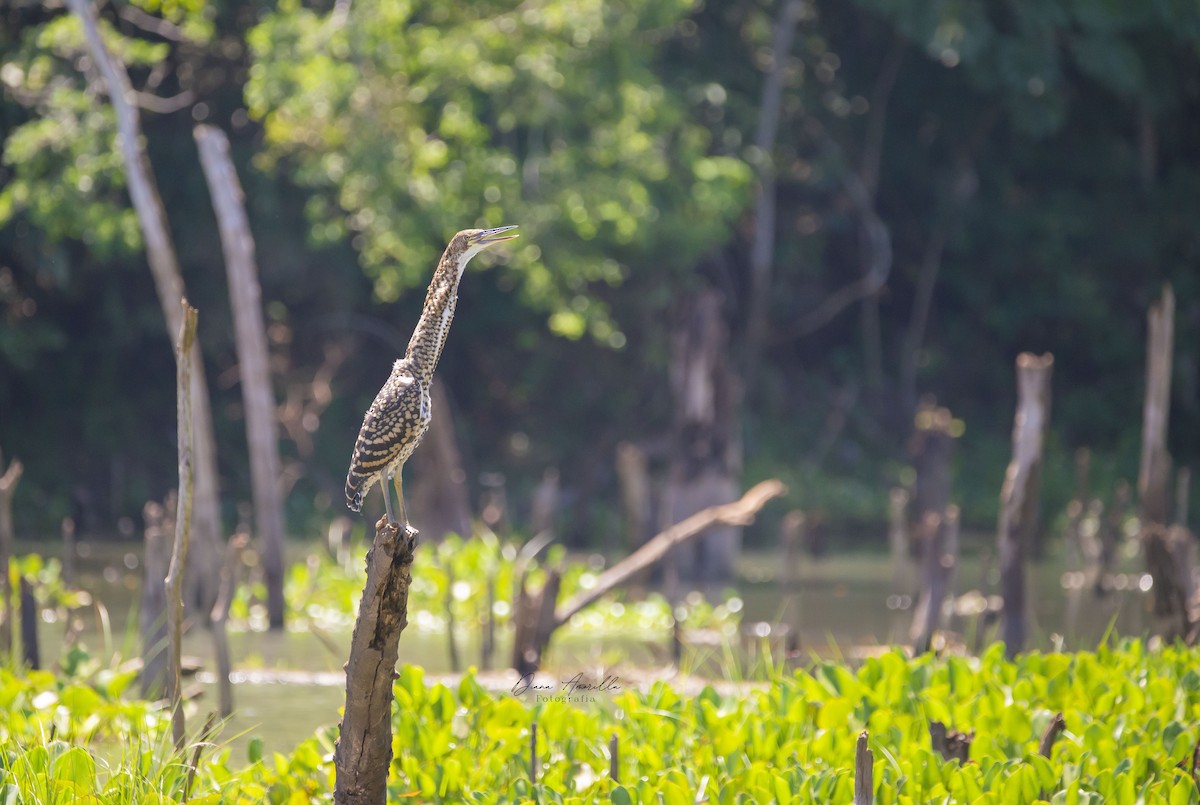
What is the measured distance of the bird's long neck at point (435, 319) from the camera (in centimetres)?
541

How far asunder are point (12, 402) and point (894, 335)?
14315mm

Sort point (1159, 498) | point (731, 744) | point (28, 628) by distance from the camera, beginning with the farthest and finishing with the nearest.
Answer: point (1159, 498), point (28, 628), point (731, 744)

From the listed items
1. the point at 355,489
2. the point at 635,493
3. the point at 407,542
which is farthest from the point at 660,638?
the point at 407,542

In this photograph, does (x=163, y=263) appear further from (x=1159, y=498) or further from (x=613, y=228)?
(x=1159, y=498)

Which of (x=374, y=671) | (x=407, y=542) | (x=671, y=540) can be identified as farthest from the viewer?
(x=671, y=540)

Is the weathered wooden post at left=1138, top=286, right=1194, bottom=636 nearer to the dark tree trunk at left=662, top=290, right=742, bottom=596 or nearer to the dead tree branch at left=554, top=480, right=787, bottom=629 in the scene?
the dead tree branch at left=554, top=480, right=787, bottom=629

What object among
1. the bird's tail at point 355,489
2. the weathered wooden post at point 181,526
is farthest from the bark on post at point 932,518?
the weathered wooden post at point 181,526

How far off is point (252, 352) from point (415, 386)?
7.89m

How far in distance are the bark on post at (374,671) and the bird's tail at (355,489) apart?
434mm

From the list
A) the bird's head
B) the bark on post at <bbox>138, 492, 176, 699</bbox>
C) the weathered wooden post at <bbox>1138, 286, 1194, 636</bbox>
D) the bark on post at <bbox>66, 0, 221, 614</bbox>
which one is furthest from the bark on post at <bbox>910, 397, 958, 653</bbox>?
the bird's head

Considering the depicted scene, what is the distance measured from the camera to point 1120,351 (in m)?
23.9

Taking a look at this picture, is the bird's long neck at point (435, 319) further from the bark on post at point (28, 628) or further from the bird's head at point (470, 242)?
the bark on post at point (28, 628)

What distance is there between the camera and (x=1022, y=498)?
10266 millimetres

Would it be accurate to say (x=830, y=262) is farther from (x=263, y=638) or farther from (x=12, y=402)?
(x=263, y=638)
